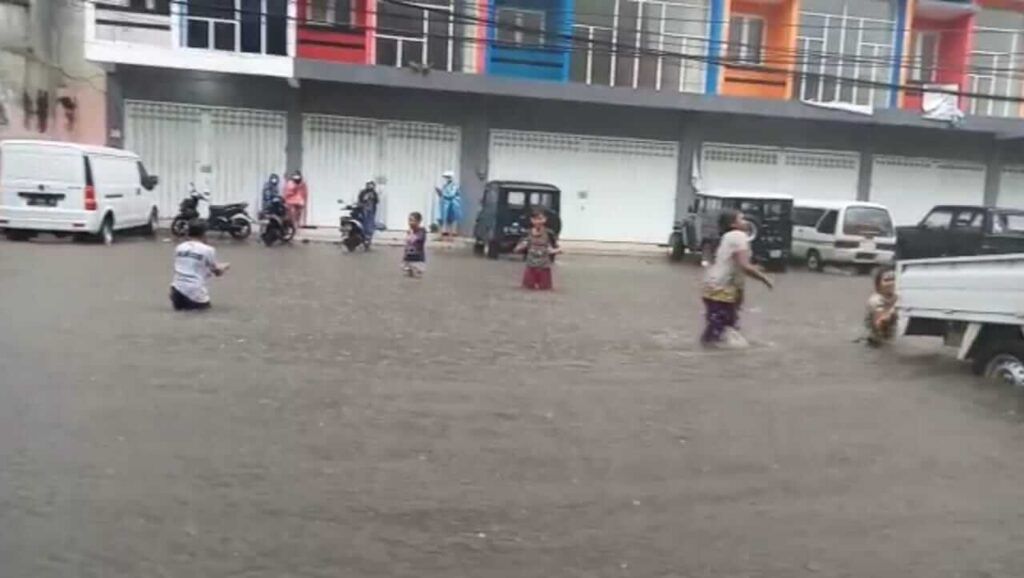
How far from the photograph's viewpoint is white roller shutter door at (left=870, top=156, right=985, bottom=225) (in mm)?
30312

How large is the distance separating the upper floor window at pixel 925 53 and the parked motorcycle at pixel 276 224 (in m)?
19.4

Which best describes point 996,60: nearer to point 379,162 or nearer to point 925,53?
point 925,53

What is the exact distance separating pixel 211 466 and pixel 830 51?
26.4 meters

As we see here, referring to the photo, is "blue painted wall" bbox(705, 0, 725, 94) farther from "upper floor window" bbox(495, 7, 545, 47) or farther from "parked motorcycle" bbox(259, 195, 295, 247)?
"parked motorcycle" bbox(259, 195, 295, 247)

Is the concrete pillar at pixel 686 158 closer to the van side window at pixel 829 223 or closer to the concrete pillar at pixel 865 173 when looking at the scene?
the van side window at pixel 829 223

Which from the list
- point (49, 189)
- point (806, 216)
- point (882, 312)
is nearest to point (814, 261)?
point (806, 216)

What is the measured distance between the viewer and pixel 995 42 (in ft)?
99.5

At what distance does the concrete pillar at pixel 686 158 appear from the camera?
28.4m

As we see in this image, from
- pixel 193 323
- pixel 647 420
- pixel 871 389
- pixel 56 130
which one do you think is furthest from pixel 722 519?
pixel 56 130

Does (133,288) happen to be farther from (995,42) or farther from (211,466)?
(995,42)

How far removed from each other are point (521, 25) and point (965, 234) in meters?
12.6

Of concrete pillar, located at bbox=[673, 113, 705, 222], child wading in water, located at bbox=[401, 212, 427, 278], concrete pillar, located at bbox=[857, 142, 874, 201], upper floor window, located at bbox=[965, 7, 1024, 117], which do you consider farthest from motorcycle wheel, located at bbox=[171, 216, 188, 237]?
upper floor window, located at bbox=[965, 7, 1024, 117]

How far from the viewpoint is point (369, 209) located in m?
22.7

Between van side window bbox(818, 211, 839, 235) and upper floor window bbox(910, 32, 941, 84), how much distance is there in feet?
29.6
